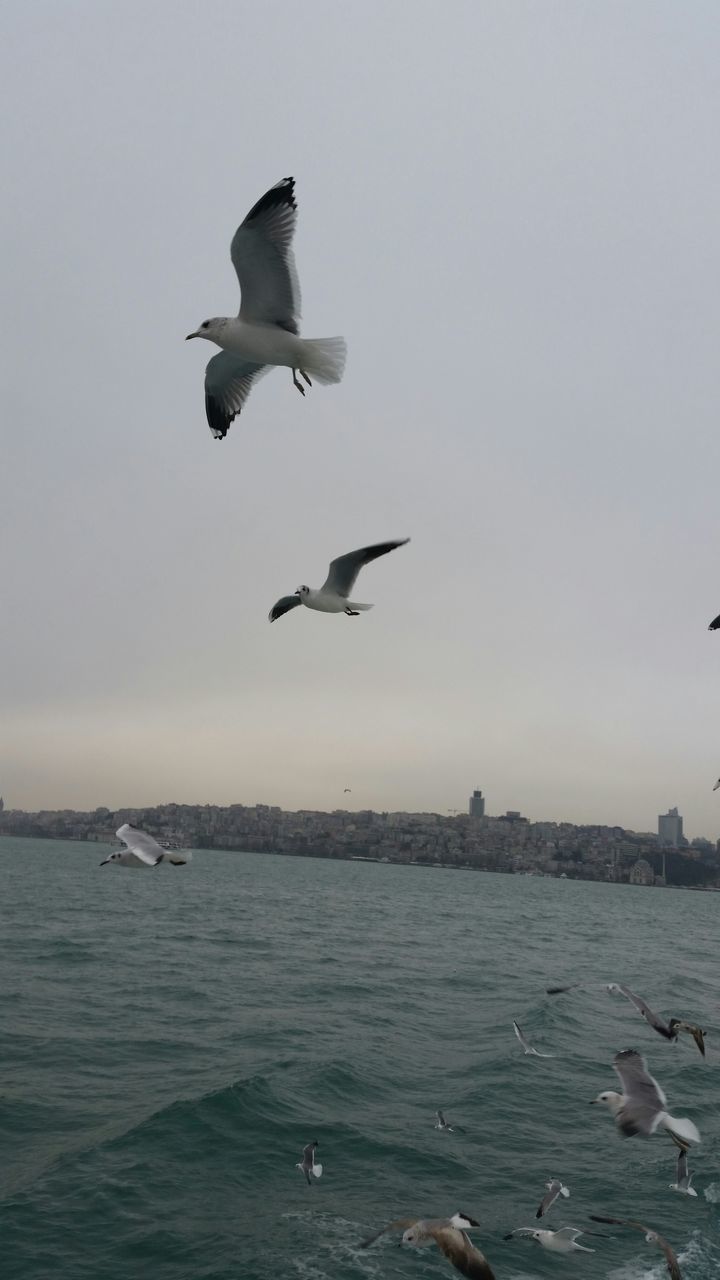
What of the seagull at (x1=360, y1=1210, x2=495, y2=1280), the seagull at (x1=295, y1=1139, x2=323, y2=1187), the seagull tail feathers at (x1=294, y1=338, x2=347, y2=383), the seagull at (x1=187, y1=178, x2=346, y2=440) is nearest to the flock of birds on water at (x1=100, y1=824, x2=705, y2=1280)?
the seagull at (x1=360, y1=1210, x2=495, y2=1280)

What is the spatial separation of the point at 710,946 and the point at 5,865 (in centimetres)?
6177

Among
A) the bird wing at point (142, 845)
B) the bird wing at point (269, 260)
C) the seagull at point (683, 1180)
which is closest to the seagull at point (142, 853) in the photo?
the bird wing at point (142, 845)

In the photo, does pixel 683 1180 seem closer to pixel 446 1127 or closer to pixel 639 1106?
pixel 446 1127

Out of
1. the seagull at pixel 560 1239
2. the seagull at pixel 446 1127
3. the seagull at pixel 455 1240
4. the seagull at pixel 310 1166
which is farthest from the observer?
the seagull at pixel 446 1127

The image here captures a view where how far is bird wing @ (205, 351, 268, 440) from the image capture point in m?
8.16

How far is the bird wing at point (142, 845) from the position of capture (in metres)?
6.35

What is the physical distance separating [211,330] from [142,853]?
3624mm

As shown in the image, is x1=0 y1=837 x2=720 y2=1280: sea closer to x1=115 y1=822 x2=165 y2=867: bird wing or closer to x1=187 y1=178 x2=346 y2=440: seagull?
x1=115 y1=822 x2=165 y2=867: bird wing

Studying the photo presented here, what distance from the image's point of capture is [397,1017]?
20203 mm

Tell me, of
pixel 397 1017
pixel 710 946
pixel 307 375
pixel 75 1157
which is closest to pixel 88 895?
pixel 710 946

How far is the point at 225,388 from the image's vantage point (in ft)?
27.2

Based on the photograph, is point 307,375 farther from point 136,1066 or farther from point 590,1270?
point 136,1066

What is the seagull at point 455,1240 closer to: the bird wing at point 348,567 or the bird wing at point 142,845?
the bird wing at point 142,845

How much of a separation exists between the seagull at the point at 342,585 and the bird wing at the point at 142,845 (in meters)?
2.12
